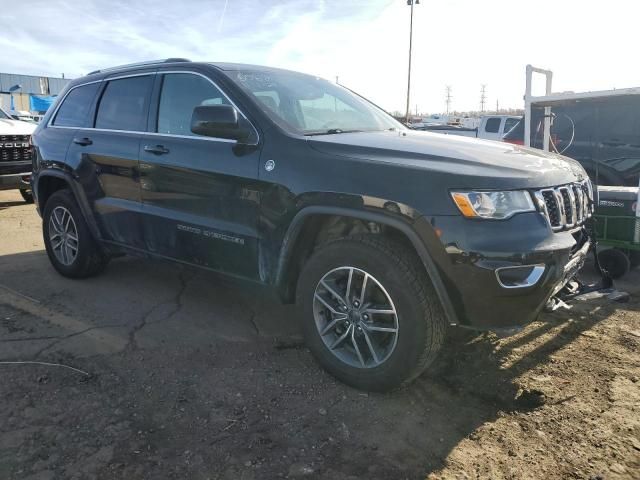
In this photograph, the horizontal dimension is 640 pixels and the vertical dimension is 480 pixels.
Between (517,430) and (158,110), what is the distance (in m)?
3.25

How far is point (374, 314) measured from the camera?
2.92 m

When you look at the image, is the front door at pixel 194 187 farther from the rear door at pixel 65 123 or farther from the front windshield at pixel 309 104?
the rear door at pixel 65 123

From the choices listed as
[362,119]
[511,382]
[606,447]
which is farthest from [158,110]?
[606,447]

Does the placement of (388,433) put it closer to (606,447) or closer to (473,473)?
(473,473)

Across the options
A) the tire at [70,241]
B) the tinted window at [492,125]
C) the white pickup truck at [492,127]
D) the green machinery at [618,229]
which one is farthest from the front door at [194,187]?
the tinted window at [492,125]

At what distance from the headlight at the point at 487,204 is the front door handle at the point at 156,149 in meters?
2.18

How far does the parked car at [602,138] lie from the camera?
A: 284 inches

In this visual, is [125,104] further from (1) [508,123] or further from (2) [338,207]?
(1) [508,123]

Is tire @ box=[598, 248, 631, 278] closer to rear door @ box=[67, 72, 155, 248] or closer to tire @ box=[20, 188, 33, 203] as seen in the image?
rear door @ box=[67, 72, 155, 248]

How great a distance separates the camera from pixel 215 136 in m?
3.34

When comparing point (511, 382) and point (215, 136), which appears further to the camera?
point (215, 136)

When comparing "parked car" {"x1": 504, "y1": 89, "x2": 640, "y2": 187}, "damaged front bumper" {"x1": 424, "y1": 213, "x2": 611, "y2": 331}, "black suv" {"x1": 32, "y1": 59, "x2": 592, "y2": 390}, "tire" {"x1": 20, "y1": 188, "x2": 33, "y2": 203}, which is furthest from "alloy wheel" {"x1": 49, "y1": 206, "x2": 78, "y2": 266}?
"parked car" {"x1": 504, "y1": 89, "x2": 640, "y2": 187}

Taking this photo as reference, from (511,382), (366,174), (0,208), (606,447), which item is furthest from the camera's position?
(0,208)

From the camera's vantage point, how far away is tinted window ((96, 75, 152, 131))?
4.12 metres
